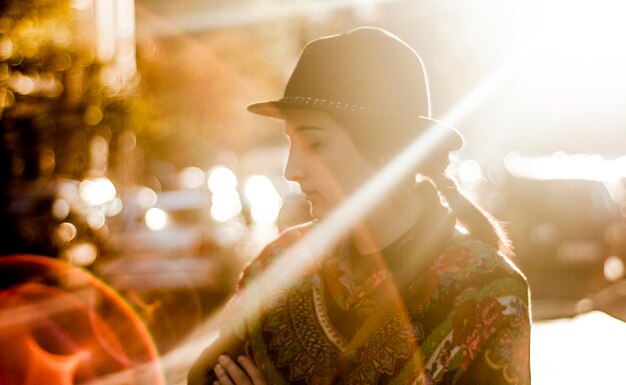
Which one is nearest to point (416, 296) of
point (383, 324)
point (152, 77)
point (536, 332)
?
point (383, 324)

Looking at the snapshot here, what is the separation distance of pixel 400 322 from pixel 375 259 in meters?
0.26

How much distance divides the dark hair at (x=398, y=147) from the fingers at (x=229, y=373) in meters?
0.68

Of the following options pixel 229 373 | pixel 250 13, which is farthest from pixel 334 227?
pixel 250 13

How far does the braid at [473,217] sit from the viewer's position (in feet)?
8.81

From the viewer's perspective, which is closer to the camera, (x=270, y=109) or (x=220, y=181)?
(x=270, y=109)

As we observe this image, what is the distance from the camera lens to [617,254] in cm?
1611

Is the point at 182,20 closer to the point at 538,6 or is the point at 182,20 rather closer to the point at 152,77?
the point at 538,6

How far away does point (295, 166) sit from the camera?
8.84 feet

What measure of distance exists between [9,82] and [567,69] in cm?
4490

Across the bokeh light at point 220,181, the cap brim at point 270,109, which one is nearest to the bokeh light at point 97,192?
the bokeh light at point 220,181

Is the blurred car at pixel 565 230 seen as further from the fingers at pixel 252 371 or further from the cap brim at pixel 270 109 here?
the fingers at pixel 252 371

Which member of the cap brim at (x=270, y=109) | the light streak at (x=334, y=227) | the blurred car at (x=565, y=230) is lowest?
the blurred car at (x=565, y=230)

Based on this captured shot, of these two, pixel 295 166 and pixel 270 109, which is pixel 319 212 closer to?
pixel 295 166

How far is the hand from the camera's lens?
2602mm
